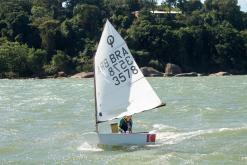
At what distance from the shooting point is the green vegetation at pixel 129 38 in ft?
416

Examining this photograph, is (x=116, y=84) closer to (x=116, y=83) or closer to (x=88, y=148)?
(x=116, y=83)

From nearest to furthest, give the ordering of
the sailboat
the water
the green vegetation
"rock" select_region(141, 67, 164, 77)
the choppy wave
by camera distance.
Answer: the water < the sailboat < the choppy wave < "rock" select_region(141, 67, 164, 77) < the green vegetation

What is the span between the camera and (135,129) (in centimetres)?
3438

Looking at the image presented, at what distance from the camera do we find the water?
24547 millimetres

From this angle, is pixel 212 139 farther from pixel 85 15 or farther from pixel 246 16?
pixel 246 16

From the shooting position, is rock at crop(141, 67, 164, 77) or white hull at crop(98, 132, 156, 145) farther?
rock at crop(141, 67, 164, 77)

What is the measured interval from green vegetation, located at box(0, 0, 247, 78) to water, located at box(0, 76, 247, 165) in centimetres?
7320

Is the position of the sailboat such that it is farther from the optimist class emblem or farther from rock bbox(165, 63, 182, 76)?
rock bbox(165, 63, 182, 76)

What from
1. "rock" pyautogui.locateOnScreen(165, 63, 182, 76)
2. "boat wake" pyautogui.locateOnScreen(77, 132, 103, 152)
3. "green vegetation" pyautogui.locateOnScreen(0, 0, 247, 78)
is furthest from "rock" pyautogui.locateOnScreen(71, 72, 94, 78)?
"boat wake" pyautogui.locateOnScreen(77, 132, 103, 152)

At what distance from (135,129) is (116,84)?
7083 millimetres

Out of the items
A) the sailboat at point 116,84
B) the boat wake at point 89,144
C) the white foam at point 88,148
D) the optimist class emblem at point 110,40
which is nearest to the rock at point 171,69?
the boat wake at point 89,144

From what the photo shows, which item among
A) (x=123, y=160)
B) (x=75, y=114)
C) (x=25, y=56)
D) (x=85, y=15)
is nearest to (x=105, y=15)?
(x=85, y=15)

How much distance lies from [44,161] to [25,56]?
311 feet

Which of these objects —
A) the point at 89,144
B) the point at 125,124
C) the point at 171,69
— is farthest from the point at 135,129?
the point at 171,69
